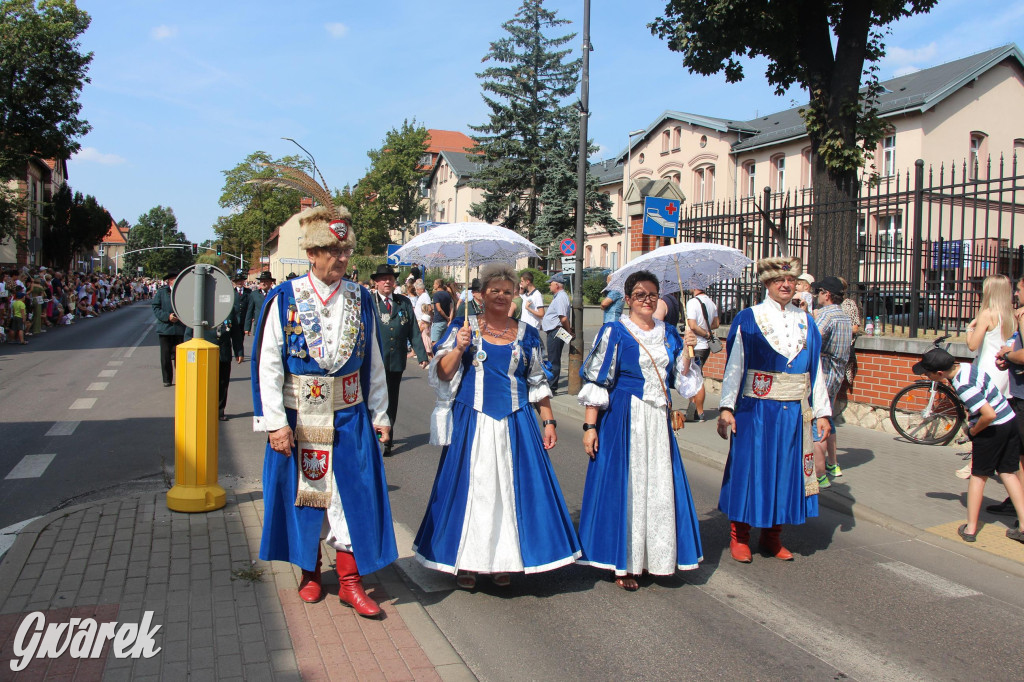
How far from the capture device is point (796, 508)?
5051 millimetres

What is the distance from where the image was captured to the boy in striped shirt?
5.47m

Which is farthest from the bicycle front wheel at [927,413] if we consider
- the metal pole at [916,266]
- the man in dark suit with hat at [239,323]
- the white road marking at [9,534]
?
the white road marking at [9,534]

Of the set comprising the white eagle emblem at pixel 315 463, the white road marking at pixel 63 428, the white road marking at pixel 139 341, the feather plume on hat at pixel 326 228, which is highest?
the feather plume on hat at pixel 326 228

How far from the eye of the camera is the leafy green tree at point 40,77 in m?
31.6

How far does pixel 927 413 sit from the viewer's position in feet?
29.7

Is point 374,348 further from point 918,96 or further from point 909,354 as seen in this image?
point 918,96

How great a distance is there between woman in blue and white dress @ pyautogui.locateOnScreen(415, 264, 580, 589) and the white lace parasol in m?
1.33

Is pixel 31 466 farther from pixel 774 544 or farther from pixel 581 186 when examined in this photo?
pixel 581 186

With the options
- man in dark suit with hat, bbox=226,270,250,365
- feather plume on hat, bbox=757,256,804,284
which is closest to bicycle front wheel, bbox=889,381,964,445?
feather plume on hat, bbox=757,256,804,284

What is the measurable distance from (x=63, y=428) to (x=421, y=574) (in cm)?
677

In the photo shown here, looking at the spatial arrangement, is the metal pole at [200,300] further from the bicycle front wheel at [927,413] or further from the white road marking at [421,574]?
the bicycle front wheel at [927,413]

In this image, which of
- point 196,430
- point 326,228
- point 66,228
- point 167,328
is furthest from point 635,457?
point 66,228

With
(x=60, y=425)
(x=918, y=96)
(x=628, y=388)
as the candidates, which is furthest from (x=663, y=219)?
(x=918, y=96)

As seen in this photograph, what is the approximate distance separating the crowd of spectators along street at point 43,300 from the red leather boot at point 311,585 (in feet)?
69.2
